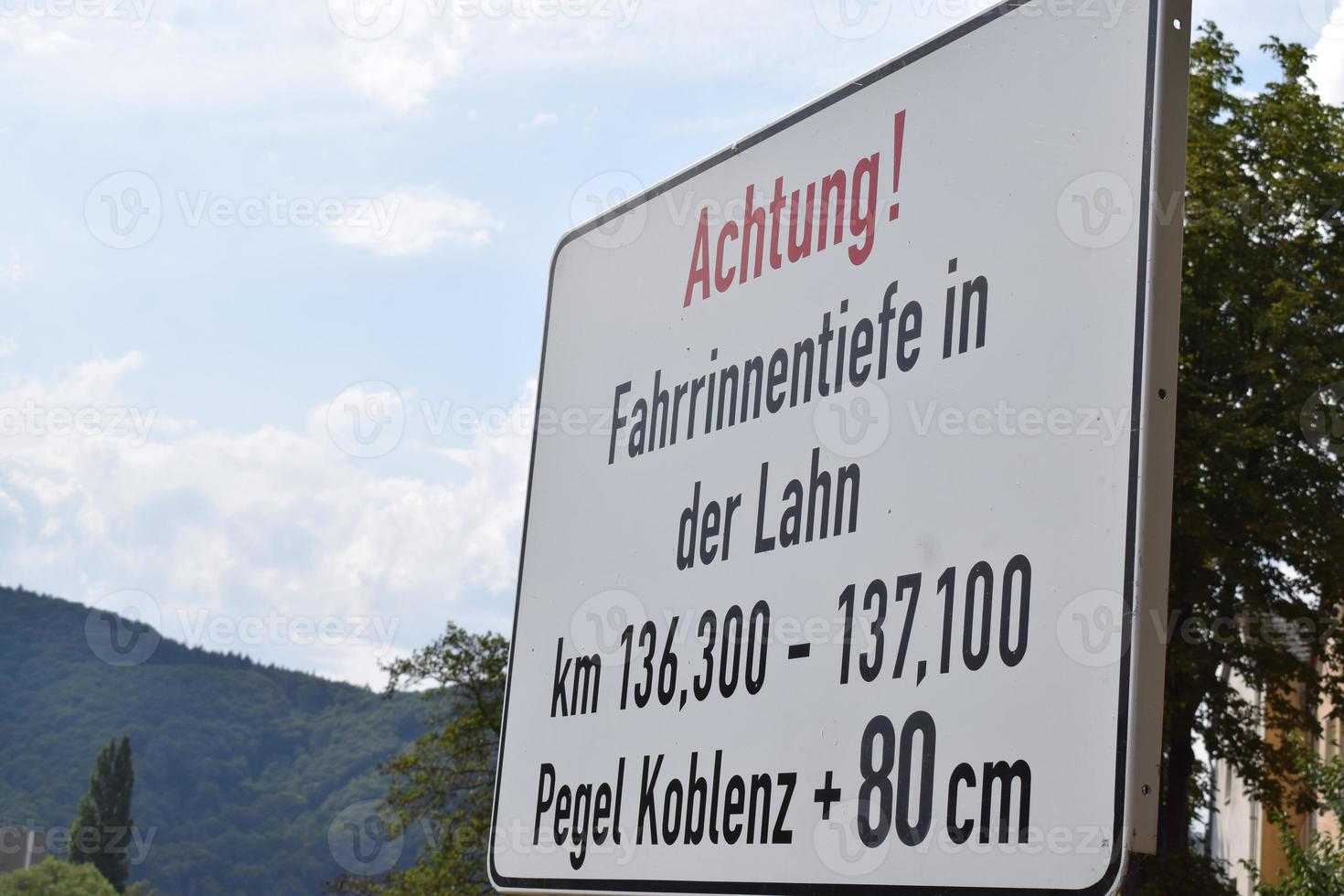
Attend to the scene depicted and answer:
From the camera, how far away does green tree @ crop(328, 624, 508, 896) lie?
1132 inches

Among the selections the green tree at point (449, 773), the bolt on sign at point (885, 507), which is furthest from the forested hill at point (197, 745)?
the bolt on sign at point (885, 507)

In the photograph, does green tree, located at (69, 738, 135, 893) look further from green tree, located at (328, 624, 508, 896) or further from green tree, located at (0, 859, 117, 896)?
green tree, located at (328, 624, 508, 896)

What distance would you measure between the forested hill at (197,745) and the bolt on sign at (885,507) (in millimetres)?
62679

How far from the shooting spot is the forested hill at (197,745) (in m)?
69.2

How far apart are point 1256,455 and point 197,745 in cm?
7436

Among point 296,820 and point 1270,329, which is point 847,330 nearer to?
→ point 1270,329

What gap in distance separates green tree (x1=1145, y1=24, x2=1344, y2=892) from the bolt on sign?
17.2 meters

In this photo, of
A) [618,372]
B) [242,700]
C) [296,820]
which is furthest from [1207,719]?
[242,700]

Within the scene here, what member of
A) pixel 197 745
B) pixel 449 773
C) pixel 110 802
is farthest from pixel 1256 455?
pixel 110 802

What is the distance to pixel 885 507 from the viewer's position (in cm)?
199

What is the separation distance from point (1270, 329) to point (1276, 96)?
4.89m

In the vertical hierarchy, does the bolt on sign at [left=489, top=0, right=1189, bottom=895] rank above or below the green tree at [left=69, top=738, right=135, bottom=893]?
above

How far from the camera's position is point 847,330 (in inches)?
86.4

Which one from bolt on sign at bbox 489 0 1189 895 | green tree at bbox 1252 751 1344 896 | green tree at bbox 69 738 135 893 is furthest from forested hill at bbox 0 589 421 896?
bolt on sign at bbox 489 0 1189 895
